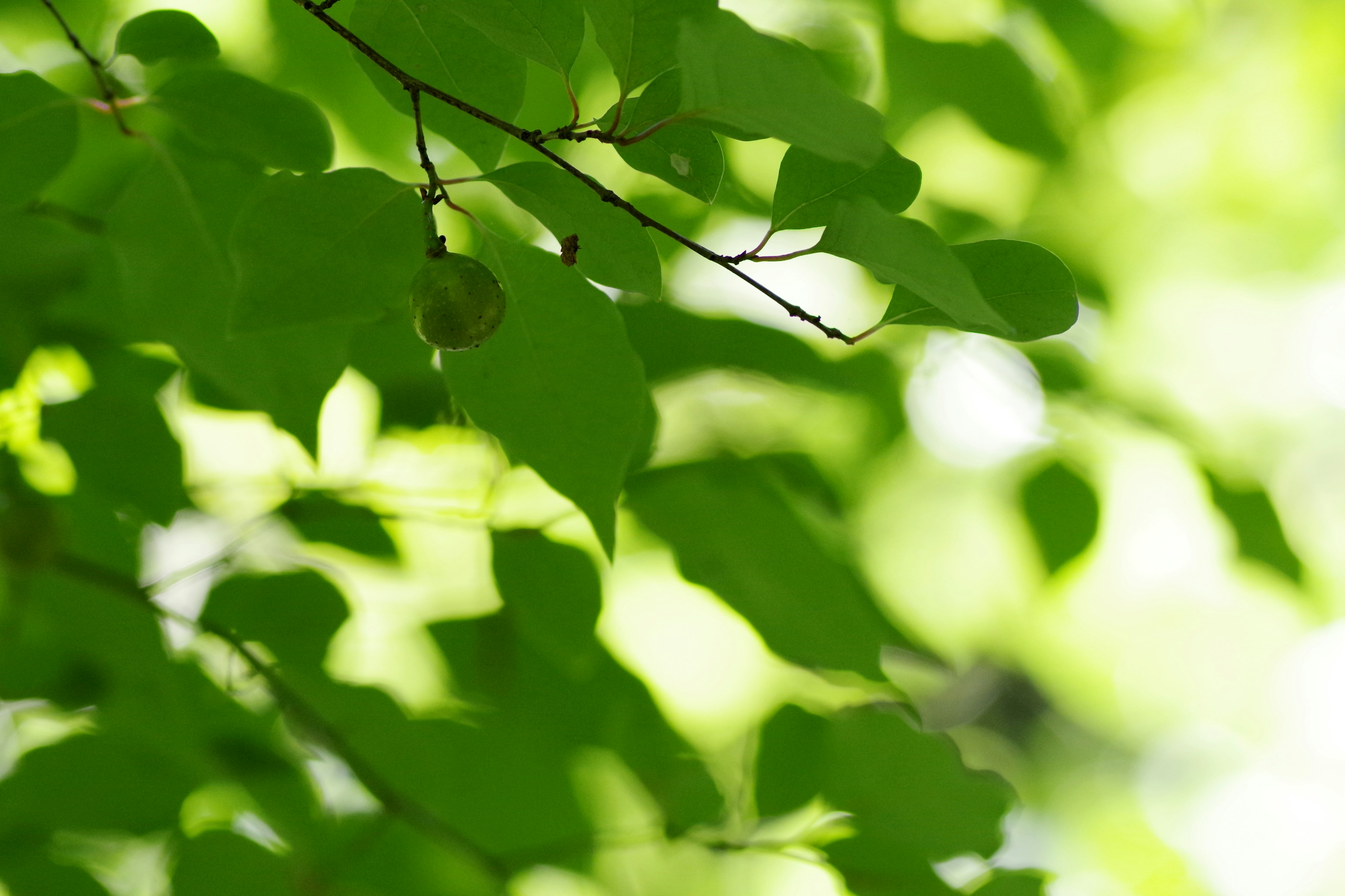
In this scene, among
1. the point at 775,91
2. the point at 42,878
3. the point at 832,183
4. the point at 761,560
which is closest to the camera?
the point at 775,91

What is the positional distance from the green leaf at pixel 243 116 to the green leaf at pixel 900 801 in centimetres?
61

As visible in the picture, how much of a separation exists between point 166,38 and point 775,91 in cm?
42

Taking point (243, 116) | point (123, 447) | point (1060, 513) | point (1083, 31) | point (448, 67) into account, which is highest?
point (1083, 31)

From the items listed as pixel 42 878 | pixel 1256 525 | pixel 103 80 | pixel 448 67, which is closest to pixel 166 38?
pixel 103 80

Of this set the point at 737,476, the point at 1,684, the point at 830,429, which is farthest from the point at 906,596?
the point at 1,684

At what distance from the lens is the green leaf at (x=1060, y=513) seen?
3.79 ft

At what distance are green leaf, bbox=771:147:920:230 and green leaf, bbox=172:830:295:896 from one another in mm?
682

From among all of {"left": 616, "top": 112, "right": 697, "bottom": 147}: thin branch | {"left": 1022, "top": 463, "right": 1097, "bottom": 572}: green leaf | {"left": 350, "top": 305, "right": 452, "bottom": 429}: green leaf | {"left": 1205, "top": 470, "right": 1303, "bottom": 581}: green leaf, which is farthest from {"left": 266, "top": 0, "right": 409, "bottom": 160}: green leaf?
{"left": 1205, "top": 470, "right": 1303, "bottom": 581}: green leaf

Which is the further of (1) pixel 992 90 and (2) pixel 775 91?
(1) pixel 992 90

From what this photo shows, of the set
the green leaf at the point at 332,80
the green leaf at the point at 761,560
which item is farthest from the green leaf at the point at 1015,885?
the green leaf at the point at 332,80

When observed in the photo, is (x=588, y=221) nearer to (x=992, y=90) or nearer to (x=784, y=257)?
(x=784, y=257)

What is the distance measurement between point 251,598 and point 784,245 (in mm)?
967

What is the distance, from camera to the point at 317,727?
868 millimetres

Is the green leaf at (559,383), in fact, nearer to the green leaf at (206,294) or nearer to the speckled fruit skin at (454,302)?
the speckled fruit skin at (454,302)
